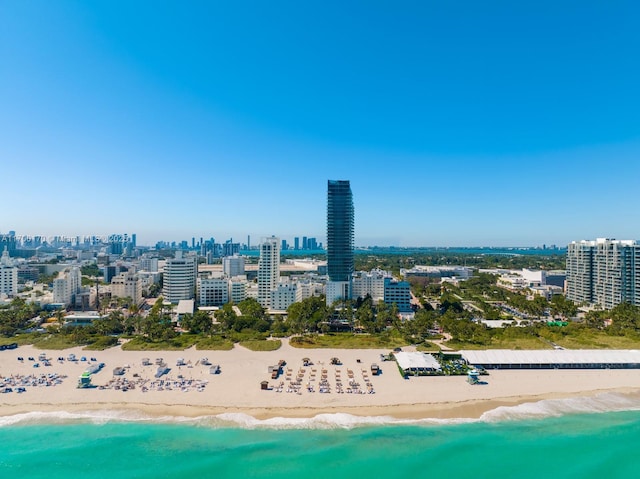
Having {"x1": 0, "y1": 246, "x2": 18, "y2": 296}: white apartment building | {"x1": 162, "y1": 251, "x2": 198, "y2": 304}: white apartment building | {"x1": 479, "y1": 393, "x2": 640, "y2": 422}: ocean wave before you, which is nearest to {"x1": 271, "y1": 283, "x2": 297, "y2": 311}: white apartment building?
{"x1": 162, "y1": 251, "x2": 198, "y2": 304}: white apartment building

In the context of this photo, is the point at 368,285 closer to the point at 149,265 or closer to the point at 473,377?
the point at 473,377

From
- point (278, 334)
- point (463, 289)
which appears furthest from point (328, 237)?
A: point (463, 289)

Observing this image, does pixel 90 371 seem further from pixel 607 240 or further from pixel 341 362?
pixel 607 240

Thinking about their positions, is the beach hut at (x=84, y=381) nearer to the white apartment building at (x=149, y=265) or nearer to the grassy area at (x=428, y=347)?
the grassy area at (x=428, y=347)

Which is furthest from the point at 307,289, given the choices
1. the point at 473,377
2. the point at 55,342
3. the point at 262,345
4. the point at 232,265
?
the point at 473,377

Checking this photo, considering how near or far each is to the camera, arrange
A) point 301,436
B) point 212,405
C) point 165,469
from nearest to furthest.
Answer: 1. point 165,469
2. point 301,436
3. point 212,405

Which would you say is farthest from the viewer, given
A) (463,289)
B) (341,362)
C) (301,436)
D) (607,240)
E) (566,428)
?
(463,289)
